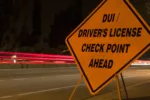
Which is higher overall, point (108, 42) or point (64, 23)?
point (108, 42)

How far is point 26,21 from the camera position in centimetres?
5278

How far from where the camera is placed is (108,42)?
9133mm

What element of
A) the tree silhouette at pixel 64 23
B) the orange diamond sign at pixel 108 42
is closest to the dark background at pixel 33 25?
the tree silhouette at pixel 64 23

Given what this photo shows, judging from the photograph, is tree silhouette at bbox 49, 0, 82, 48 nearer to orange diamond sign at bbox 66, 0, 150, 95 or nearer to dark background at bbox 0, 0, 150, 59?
dark background at bbox 0, 0, 150, 59

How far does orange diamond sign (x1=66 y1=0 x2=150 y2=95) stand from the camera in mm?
8641

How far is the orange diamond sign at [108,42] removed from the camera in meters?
8.64

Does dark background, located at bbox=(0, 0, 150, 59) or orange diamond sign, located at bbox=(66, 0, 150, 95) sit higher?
orange diamond sign, located at bbox=(66, 0, 150, 95)

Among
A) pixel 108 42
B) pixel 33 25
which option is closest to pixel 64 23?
pixel 33 25

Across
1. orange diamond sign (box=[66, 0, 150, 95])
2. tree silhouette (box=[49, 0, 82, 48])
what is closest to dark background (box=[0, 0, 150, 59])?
tree silhouette (box=[49, 0, 82, 48])

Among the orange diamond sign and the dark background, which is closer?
the orange diamond sign

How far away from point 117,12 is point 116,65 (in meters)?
1.17

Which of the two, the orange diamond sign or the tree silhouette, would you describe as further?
the tree silhouette

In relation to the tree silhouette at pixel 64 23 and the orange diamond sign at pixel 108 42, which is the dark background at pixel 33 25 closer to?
the tree silhouette at pixel 64 23

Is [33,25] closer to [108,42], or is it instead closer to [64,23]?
[64,23]
